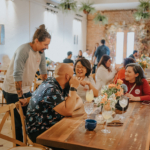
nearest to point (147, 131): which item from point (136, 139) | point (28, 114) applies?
point (136, 139)

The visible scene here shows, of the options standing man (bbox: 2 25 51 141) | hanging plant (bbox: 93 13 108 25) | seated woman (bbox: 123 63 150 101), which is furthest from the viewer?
hanging plant (bbox: 93 13 108 25)

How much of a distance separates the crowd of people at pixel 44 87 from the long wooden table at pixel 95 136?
168 millimetres

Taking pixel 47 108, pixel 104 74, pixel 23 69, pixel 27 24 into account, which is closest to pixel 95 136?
pixel 47 108

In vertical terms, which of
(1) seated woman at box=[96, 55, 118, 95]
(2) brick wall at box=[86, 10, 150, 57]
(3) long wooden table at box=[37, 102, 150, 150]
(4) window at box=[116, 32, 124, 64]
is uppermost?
(2) brick wall at box=[86, 10, 150, 57]

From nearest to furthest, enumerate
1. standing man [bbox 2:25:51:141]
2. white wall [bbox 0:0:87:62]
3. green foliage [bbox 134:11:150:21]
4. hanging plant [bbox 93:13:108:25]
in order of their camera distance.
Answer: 1. standing man [bbox 2:25:51:141]
2. white wall [bbox 0:0:87:62]
3. green foliage [bbox 134:11:150:21]
4. hanging plant [bbox 93:13:108:25]

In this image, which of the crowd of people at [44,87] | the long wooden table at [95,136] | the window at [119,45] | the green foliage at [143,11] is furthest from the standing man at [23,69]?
the window at [119,45]

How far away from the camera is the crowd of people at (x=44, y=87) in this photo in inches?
78.5

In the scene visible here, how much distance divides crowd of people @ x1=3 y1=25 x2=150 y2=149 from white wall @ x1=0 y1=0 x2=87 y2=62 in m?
4.12

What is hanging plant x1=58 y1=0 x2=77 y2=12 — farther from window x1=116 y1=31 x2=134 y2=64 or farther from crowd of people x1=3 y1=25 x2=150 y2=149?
crowd of people x1=3 y1=25 x2=150 y2=149

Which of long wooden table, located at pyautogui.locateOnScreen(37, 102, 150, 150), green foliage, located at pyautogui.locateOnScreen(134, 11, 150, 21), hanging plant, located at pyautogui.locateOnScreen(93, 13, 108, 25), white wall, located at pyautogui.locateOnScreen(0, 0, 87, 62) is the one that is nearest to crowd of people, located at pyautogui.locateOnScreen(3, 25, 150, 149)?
long wooden table, located at pyautogui.locateOnScreen(37, 102, 150, 150)

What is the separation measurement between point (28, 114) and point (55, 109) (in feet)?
0.92

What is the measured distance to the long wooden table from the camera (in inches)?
59.8

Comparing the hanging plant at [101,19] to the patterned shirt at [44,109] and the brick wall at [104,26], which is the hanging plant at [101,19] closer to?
the brick wall at [104,26]

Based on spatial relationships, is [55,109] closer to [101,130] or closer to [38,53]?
[101,130]
